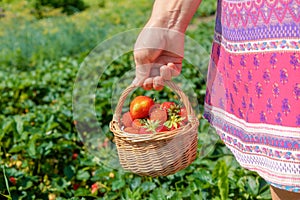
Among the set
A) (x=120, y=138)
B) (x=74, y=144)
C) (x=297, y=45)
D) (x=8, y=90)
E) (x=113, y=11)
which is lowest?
(x=113, y=11)

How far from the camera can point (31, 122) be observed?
3.60 meters

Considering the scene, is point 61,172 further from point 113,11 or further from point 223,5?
point 113,11

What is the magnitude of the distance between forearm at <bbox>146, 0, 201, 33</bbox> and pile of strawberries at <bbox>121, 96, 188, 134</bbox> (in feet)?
0.79

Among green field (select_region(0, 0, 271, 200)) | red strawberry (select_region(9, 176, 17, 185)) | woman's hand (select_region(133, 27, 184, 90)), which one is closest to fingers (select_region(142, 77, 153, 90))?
woman's hand (select_region(133, 27, 184, 90))

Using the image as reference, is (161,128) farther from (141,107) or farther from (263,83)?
(263,83)

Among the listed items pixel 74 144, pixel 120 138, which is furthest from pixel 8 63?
pixel 120 138

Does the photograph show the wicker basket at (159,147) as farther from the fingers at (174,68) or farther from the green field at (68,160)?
the green field at (68,160)

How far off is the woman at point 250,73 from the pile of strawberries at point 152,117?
0.09 m

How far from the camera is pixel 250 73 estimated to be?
53.9 inches

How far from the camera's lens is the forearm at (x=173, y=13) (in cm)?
150

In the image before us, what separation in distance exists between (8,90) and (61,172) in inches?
60.1

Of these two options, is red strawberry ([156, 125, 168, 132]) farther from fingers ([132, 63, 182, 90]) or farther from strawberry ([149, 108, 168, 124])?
fingers ([132, 63, 182, 90])

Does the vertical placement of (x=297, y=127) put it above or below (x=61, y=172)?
above

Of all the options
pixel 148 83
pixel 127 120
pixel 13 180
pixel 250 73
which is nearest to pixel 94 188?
pixel 13 180
